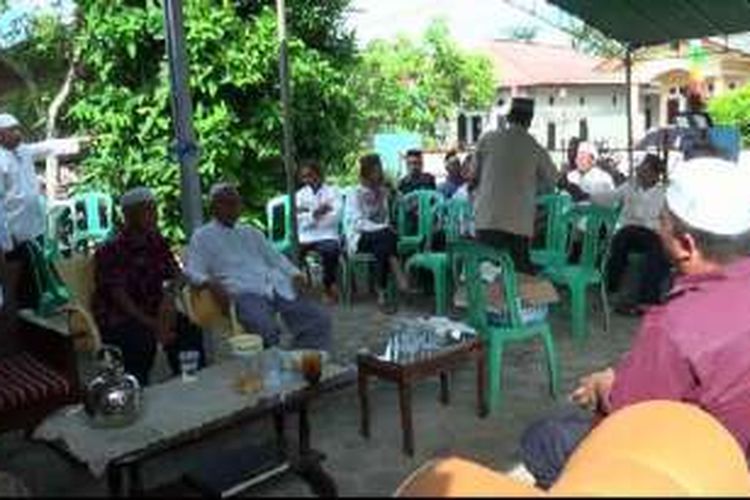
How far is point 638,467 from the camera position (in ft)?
4.95

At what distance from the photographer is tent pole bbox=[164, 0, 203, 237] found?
4984 millimetres

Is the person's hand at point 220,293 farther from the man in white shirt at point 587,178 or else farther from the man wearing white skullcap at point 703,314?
the man in white shirt at point 587,178

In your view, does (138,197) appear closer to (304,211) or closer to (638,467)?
(304,211)

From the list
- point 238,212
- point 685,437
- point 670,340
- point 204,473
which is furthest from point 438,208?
point 685,437

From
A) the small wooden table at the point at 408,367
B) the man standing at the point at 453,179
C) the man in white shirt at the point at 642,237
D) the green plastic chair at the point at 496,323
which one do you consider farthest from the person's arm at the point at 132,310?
the man standing at the point at 453,179

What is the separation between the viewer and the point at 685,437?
1.73 meters

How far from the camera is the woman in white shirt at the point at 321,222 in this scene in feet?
26.3

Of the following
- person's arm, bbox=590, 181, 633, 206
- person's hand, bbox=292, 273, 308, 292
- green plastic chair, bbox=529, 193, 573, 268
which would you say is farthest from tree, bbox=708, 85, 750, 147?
person's hand, bbox=292, 273, 308, 292

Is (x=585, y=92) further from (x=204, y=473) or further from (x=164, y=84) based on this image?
(x=204, y=473)

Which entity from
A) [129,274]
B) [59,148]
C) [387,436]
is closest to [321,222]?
[129,274]

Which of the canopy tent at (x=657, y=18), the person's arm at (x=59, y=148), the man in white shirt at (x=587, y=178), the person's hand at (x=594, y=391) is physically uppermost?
the canopy tent at (x=657, y=18)

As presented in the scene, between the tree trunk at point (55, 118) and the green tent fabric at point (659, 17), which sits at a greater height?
the green tent fabric at point (659, 17)

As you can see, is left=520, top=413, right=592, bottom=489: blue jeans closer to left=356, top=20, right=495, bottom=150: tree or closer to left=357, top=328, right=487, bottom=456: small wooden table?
left=357, top=328, right=487, bottom=456: small wooden table

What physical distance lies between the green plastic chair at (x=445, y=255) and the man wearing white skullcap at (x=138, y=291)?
1877mm
